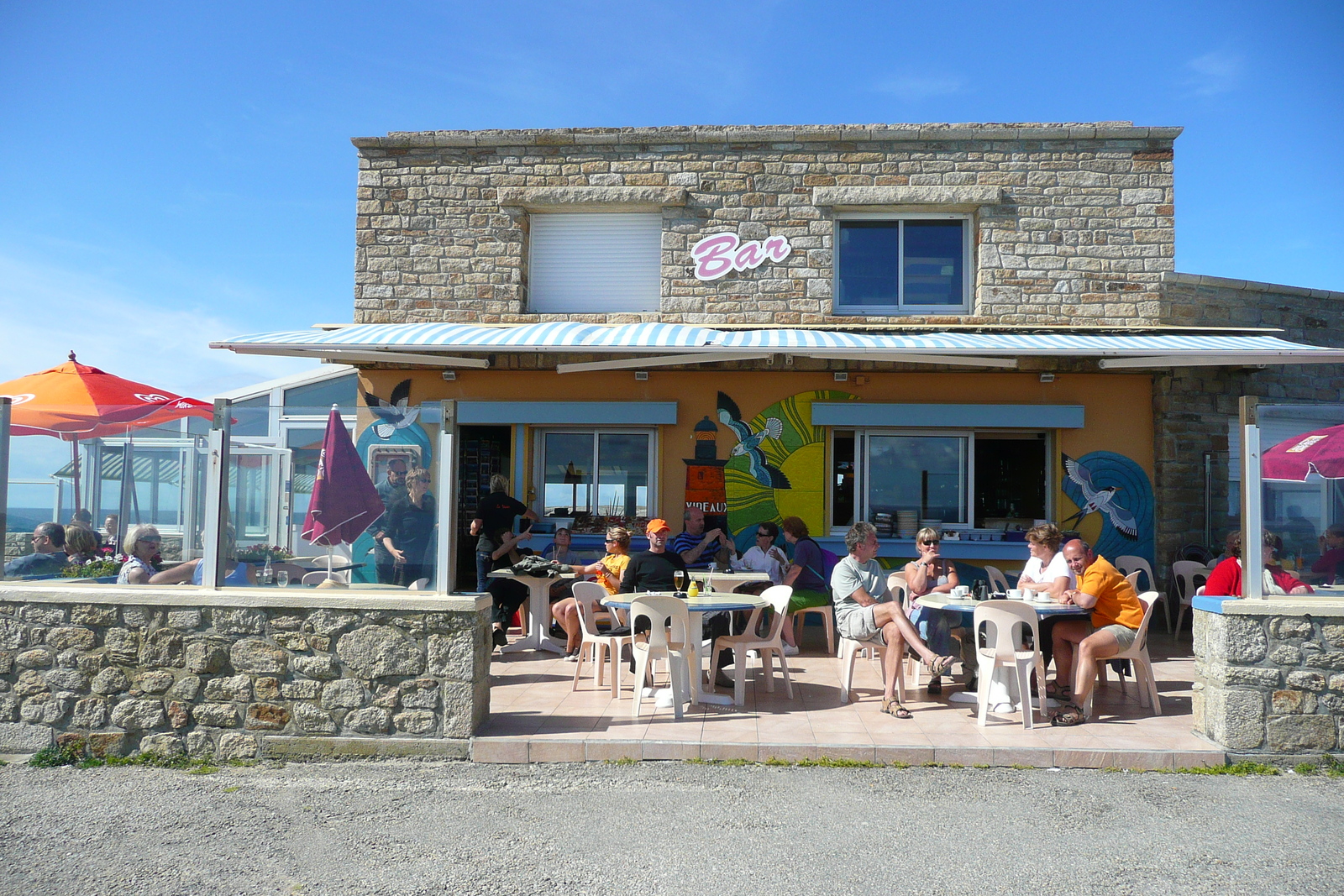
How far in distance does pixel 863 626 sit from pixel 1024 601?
104 centimetres

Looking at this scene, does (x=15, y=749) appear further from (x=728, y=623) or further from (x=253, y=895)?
(x=728, y=623)

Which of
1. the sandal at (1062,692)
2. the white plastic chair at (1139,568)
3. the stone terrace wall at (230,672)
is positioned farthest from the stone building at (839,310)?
the stone terrace wall at (230,672)

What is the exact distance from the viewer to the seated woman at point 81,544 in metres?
5.34

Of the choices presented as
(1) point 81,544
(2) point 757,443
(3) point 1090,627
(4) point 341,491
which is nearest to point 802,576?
(2) point 757,443

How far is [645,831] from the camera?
4.04 meters

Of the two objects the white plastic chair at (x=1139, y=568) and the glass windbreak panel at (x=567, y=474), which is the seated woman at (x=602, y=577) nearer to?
the glass windbreak panel at (x=567, y=474)

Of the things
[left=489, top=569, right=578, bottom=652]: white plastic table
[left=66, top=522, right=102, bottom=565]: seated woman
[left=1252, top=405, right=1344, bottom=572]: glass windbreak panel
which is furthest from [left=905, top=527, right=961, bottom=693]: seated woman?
[left=66, top=522, right=102, bottom=565]: seated woman

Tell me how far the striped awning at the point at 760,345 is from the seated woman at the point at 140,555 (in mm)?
2779

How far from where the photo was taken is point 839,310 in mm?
9938

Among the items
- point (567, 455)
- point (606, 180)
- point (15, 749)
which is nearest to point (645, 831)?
point (15, 749)

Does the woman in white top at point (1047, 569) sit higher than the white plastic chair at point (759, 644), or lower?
higher

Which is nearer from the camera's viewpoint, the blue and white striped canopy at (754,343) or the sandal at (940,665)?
the sandal at (940,665)

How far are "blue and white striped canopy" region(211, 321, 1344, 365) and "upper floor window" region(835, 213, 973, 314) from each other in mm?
1133

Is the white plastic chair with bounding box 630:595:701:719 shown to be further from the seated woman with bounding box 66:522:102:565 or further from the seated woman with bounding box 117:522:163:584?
the seated woman with bounding box 66:522:102:565
